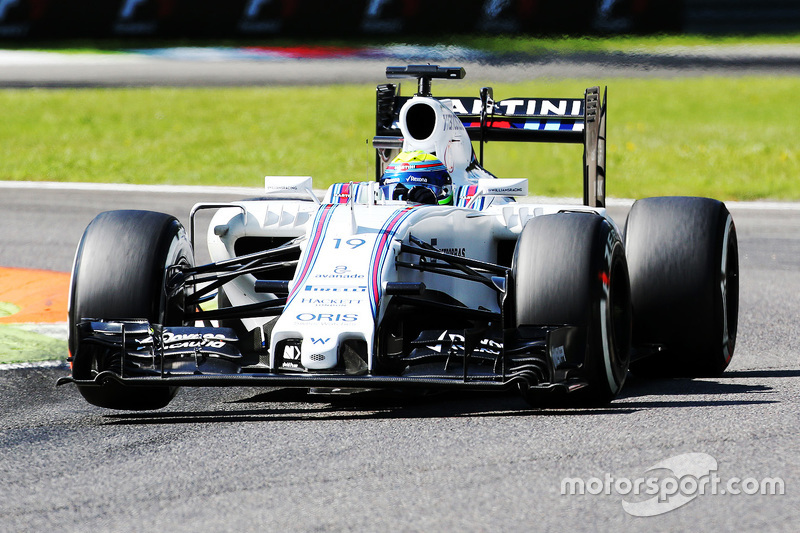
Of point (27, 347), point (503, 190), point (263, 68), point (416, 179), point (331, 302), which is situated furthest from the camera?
point (263, 68)

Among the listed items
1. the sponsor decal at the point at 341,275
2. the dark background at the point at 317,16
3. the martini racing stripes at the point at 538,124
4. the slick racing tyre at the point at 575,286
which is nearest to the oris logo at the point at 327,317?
the sponsor decal at the point at 341,275

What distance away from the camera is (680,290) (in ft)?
24.3

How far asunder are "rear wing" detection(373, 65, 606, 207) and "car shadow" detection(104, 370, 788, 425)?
2045 mm

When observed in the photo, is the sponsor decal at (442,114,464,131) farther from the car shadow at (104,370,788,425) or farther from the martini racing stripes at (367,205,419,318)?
the car shadow at (104,370,788,425)

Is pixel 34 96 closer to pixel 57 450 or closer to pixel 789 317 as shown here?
pixel 789 317

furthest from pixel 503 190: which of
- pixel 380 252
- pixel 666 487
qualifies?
pixel 666 487

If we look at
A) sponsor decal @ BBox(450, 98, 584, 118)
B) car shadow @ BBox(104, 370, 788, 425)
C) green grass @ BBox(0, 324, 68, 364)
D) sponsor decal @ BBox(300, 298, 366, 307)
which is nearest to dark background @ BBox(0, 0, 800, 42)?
sponsor decal @ BBox(450, 98, 584, 118)

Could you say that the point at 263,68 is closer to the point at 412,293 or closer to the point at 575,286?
the point at 412,293

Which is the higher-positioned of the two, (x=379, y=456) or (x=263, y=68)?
(x=263, y=68)

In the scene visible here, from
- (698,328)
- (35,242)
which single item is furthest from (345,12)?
(698,328)

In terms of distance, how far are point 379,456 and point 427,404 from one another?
51.9 inches

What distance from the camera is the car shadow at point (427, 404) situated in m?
6.30

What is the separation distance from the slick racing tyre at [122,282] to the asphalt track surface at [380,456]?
0.39ft

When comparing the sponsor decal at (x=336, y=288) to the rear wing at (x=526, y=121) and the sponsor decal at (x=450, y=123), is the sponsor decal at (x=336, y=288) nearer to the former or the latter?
the sponsor decal at (x=450, y=123)
